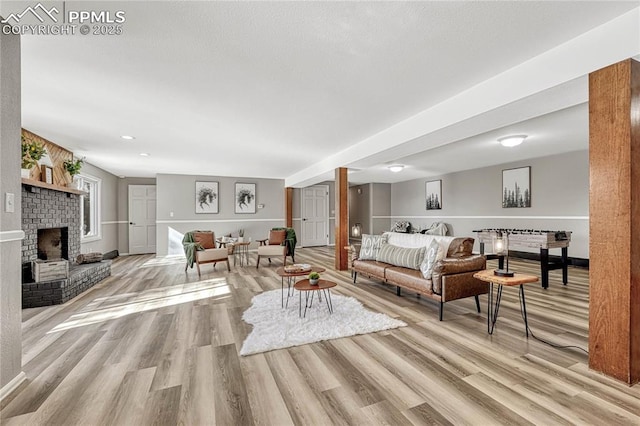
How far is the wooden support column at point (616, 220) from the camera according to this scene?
6.24 feet

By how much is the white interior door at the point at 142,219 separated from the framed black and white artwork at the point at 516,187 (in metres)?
9.89

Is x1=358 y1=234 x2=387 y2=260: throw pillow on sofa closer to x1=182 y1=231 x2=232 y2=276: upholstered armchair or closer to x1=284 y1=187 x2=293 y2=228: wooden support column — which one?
x1=182 y1=231 x2=232 y2=276: upholstered armchair

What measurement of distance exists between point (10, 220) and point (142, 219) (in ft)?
25.2

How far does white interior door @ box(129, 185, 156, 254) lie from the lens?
28.5 feet

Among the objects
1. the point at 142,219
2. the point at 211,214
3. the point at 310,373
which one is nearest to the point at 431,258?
the point at 310,373

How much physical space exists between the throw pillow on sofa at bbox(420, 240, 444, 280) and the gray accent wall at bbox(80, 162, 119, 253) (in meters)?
7.04

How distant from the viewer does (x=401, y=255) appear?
405 centimetres

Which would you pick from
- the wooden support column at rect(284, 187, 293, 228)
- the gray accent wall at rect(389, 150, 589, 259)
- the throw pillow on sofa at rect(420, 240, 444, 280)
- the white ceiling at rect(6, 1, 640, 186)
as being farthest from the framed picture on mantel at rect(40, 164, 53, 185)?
the gray accent wall at rect(389, 150, 589, 259)

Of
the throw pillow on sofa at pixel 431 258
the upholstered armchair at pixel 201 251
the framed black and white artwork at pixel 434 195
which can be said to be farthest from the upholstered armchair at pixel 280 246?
the framed black and white artwork at pixel 434 195

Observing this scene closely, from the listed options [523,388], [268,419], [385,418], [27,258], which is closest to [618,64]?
[523,388]

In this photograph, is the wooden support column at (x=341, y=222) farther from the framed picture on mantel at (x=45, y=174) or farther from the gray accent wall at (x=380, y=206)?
the gray accent wall at (x=380, y=206)

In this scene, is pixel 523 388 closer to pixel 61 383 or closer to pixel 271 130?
pixel 61 383

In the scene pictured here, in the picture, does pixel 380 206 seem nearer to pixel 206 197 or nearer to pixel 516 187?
pixel 516 187

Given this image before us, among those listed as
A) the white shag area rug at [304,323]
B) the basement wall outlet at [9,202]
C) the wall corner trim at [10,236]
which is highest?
the basement wall outlet at [9,202]
